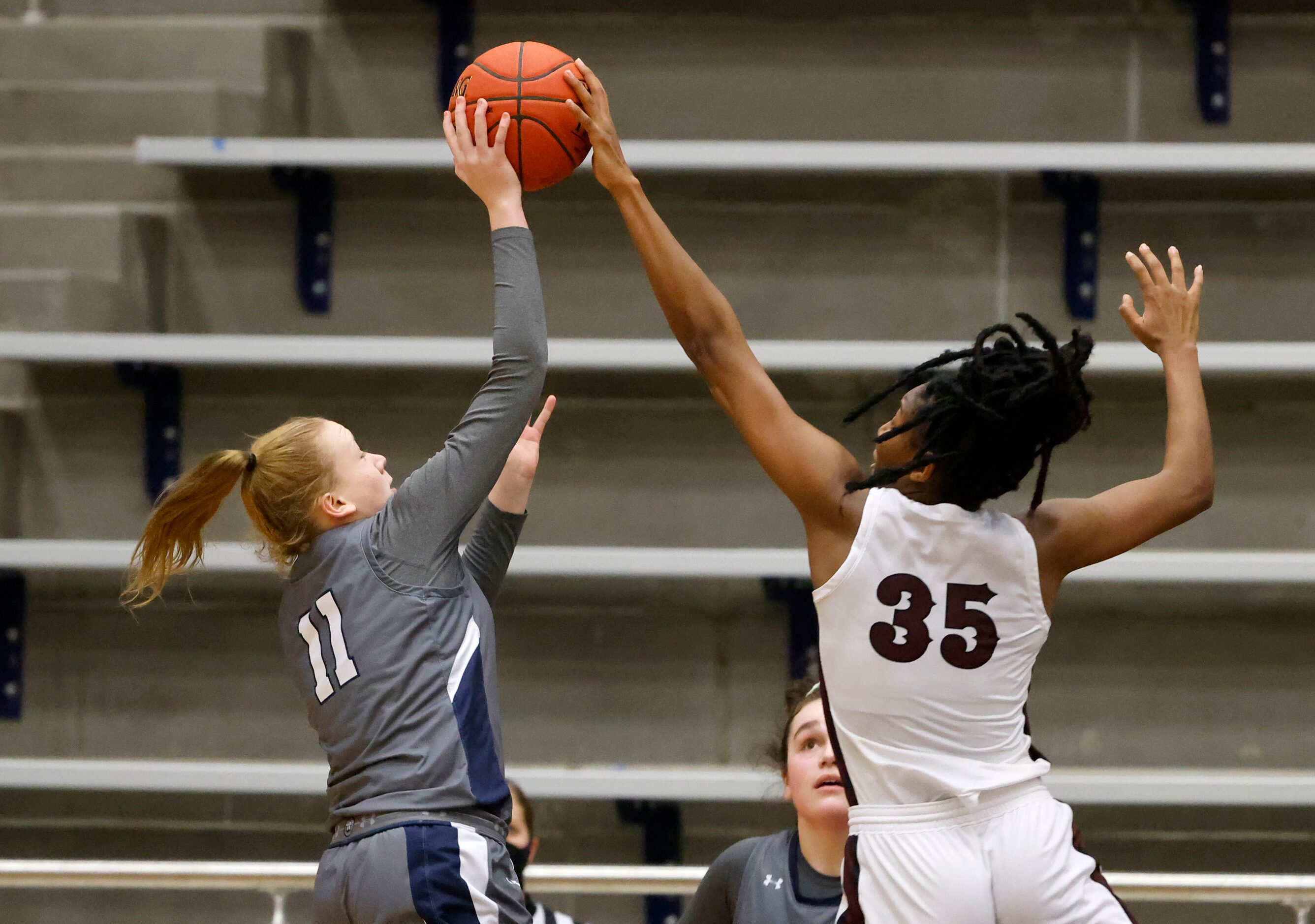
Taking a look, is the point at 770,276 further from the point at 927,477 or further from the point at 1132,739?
the point at 927,477

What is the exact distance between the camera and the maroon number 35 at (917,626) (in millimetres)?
1503

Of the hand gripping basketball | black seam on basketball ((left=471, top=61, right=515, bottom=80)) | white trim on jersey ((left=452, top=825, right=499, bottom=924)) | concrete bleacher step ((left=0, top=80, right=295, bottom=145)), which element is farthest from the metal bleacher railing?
white trim on jersey ((left=452, top=825, right=499, bottom=924))

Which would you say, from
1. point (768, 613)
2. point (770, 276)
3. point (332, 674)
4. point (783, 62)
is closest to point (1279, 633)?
point (768, 613)

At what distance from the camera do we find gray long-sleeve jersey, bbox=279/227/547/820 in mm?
1614

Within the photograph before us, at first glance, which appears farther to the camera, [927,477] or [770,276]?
[770,276]

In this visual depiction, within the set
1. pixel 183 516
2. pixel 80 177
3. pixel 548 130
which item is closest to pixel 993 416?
pixel 548 130

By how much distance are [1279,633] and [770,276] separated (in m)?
1.57

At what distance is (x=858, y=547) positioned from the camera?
4.95 feet

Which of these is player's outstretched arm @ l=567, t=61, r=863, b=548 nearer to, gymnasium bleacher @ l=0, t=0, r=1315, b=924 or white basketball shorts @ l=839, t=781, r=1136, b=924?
white basketball shorts @ l=839, t=781, r=1136, b=924

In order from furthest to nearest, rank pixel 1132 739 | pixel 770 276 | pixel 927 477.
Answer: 1. pixel 770 276
2. pixel 1132 739
3. pixel 927 477

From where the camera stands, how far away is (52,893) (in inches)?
137

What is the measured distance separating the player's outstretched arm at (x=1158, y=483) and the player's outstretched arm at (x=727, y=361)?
0.85 feet

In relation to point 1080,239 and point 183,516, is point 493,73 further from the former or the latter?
point 1080,239

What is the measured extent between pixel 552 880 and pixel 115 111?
250 cm
